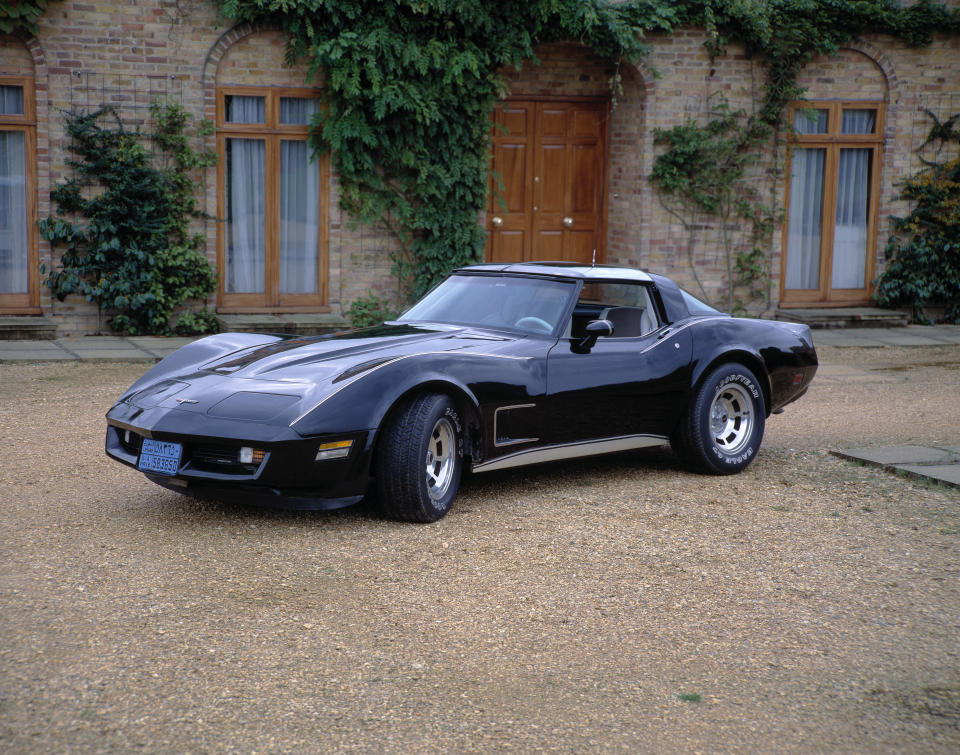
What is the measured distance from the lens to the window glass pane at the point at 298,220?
13.9 metres

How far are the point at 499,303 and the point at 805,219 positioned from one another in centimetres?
998

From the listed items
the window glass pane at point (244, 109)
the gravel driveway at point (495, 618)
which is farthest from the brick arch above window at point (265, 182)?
the gravel driveway at point (495, 618)

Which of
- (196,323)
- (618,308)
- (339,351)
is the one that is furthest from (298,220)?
(339,351)

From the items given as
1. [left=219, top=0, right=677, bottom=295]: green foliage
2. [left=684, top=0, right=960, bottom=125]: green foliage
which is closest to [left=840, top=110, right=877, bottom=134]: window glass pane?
[left=684, top=0, right=960, bottom=125]: green foliage

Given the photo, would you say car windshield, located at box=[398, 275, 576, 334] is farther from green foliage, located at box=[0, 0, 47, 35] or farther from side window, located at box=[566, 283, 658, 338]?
green foliage, located at box=[0, 0, 47, 35]

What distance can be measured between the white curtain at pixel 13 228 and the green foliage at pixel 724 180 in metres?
7.48

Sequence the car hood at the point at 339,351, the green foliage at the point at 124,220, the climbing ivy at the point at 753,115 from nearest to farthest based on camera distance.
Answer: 1. the car hood at the point at 339,351
2. the green foliage at the point at 124,220
3. the climbing ivy at the point at 753,115

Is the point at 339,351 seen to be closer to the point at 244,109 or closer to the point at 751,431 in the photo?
the point at 751,431

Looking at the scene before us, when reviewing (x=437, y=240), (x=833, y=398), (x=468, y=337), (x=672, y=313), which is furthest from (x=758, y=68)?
(x=468, y=337)

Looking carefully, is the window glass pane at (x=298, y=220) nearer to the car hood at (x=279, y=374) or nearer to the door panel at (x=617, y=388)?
the car hood at (x=279, y=374)

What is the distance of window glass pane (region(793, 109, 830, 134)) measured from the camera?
15.4 metres

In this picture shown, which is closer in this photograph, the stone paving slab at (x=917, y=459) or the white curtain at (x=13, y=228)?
the stone paving slab at (x=917, y=459)

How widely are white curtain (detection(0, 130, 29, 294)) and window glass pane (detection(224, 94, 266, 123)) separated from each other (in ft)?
7.67

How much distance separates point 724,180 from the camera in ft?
49.2
